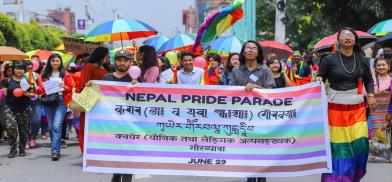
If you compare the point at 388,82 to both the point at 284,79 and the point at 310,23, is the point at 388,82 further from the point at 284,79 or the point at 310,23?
the point at 310,23

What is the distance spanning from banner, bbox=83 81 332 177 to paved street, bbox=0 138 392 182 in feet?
5.63

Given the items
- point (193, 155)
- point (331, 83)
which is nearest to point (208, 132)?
point (193, 155)

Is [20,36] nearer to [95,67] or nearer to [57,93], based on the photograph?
[57,93]

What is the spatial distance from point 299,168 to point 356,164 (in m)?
0.63

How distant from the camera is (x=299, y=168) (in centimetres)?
558

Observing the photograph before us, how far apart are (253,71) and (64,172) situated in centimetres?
367

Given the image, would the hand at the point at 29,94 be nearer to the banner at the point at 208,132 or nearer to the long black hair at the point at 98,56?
the long black hair at the point at 98,56

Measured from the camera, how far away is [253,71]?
18.7 feet

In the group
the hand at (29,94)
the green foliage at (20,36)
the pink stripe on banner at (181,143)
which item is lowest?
the pink stripe on banner at (181,143)

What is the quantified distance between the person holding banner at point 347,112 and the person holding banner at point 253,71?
515 millimetres

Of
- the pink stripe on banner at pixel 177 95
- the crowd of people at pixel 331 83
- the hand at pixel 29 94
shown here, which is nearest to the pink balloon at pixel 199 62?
the crowd of people at pixel 331 83

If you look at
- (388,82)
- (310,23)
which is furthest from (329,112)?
(310,23)

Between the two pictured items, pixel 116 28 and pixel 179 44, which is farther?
pixel 179 44

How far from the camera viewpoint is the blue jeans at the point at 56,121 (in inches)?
358
